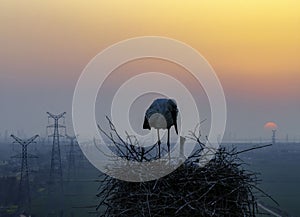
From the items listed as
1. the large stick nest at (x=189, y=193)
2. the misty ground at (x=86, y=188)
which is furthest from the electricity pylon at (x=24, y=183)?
the large stick nest at (x=189, y=193)

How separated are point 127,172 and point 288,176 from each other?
1978cm

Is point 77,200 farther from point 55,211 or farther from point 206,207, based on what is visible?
point 206,207

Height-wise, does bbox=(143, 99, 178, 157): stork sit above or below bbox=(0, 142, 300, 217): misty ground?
above

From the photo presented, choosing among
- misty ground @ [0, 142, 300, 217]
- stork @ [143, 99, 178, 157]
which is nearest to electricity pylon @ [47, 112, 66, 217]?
misty ground @ [0, 142, 300, 217]

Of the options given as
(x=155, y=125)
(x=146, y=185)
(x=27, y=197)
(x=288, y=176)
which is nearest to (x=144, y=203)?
(x=146, y=185)

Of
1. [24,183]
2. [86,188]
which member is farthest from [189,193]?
[24,183]

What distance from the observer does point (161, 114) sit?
4.52 m

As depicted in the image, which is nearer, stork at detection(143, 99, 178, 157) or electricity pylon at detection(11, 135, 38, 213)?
stork at detection(143, 99, 178, 157)

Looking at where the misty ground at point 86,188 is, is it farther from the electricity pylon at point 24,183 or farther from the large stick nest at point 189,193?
the large stick nest at point 189,193

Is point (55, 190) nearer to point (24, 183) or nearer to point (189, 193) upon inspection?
point (24, 183)

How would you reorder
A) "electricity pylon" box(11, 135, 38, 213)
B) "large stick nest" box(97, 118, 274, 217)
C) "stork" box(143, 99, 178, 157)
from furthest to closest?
"electricity pylon" box(11, 135, 38, 213), "stork" box(143, 99, 178, 157), "large stick nest" box(97, 118, 274, 217)

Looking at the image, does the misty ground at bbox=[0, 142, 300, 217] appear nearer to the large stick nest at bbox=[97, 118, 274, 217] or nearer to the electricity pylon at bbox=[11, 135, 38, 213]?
the electricity pylon at bbox=[11, 135, 38, 213]

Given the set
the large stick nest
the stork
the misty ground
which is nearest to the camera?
the large stick nest

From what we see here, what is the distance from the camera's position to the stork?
14.9ft
